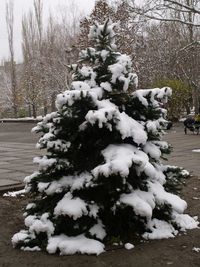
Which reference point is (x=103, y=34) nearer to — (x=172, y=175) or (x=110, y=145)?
(x=110, y=145)

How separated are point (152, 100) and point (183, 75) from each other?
25.2 metres

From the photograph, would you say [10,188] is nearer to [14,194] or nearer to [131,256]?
[14,194]

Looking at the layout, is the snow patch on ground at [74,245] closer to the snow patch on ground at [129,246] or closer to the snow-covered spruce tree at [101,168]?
the snow-covered spruce tree at [101,168]

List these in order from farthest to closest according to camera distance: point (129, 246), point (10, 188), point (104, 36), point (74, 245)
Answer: point (10, 188) < point (104, 36) < point (129, 246) < point (74, 245)

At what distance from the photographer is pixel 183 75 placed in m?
29.4

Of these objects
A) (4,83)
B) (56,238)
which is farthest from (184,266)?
(4,83)

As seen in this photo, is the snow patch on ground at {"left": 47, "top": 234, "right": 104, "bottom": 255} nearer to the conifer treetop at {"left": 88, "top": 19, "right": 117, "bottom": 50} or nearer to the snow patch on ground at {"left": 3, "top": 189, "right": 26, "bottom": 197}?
the conifer treetop at {"left": 88, "top": 19, "right": 117, "bottom": 50}

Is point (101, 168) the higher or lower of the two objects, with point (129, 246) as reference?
higher

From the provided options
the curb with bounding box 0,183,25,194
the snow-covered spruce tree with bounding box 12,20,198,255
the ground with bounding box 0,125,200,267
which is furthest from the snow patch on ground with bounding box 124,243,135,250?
the curb with bounding box 0,183,25,194

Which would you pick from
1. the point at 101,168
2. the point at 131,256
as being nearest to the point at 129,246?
the point at 131,256

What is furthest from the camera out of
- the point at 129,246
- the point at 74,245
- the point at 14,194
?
the point at 14,194

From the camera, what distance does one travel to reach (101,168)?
169 inches

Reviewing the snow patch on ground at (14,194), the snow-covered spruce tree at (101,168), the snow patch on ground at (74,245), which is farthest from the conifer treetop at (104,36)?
the snow patch on ground at (14,194)

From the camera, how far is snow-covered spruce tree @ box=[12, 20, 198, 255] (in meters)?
4.39
